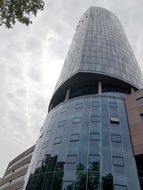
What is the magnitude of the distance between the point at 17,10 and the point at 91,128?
22.9m

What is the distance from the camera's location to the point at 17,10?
539 inches

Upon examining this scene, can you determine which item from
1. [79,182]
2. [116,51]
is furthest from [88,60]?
[79,182]

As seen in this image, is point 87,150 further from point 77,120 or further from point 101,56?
point 101,56

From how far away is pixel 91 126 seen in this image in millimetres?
33375

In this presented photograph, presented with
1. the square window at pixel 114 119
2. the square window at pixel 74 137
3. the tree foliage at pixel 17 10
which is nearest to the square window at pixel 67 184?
the square window at pixel 74 137

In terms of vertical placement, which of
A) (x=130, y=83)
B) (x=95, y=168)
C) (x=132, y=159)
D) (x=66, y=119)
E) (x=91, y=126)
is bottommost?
(x=95, y=168)

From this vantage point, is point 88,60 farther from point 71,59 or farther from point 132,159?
point 132,159

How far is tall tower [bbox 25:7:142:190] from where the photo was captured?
26953 mm

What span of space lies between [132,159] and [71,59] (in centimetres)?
3023

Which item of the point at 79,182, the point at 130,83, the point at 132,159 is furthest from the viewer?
the point at 130,83

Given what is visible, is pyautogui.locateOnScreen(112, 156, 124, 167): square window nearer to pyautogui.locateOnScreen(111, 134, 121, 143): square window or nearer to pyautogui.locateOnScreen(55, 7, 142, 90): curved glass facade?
pyautogui.locateOnScreen(111, 134, 121, 143): square window

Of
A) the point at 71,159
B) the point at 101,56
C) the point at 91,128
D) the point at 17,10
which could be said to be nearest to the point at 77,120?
the point at 91,128

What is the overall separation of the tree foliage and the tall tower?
65.7 feet

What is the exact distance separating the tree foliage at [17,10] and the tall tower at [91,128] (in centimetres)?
2002
